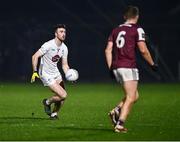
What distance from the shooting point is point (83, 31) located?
125 feet

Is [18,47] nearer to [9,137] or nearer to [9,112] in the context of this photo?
[9,112]

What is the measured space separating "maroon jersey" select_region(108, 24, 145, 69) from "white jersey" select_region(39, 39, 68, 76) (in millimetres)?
3312

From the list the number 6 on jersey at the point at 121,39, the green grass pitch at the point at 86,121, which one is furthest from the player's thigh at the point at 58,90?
the number 6 on jersey at the point at 121,39

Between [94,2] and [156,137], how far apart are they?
28109mm

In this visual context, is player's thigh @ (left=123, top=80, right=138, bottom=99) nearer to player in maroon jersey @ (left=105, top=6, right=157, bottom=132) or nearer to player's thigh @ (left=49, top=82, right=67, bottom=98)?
player in maroon jersey @ (left=105, top=6, right=157, bottom=132)

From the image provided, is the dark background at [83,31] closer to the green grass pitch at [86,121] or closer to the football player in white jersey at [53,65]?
the green grass pitch at [86,121]

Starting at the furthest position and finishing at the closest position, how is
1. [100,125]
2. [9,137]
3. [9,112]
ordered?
[9,112] < [100,125] < [9,137]

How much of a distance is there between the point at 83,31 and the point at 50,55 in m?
23.3

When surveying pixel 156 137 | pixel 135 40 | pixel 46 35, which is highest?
pixel 46 35

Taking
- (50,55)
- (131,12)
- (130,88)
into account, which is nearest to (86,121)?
(50,55)

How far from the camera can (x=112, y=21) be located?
37406mm

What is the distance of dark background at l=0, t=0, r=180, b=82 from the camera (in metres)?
37.0

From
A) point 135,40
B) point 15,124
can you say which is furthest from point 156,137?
point 15,124

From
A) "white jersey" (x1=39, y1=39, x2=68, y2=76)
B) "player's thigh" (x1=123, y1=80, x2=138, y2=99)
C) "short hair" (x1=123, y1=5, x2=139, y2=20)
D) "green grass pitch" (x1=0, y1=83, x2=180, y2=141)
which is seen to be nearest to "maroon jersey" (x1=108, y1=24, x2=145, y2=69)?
"short hair" (x1=123, y1=5, x2=139, y2=20)
